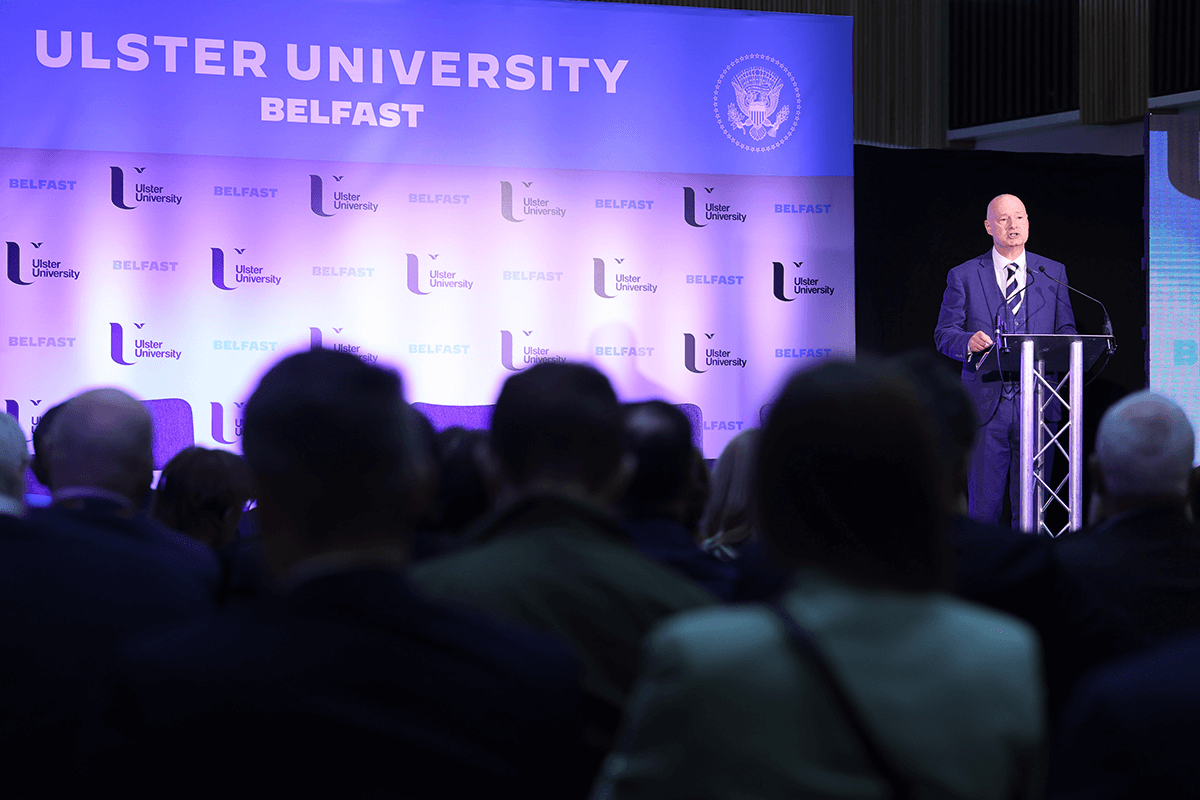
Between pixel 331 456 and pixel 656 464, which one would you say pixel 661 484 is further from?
pixel 331 456

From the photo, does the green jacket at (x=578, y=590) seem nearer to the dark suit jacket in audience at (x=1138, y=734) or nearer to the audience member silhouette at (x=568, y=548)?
the audience member silhouette at (x=568, y=548)

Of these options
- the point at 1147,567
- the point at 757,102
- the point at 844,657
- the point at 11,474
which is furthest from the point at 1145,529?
the point at 757,102

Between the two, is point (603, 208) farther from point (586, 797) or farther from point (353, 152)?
point (586, 797)

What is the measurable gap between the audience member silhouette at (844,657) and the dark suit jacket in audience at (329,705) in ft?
0.42

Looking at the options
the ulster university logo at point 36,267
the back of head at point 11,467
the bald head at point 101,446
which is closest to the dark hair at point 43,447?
the back of head at point 11,467

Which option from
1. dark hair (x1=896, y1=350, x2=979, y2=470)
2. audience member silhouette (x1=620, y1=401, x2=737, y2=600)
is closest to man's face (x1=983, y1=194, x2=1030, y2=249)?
dark hair (x1=896, y1=350, x2=979, y2=470)

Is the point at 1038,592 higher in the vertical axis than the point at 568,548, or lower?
lower

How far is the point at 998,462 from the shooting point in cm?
651

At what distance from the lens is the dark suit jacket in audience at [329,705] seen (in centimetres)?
105

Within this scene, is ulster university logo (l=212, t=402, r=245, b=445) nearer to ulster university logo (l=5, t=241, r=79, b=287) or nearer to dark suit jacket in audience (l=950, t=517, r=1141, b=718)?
ulster university logo (l=5, t=241, r=79, b=287)

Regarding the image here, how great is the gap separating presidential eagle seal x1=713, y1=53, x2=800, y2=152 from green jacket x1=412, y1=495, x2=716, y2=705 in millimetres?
4951

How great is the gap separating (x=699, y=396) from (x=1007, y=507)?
218 centimetres

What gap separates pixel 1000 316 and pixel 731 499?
4336 millimetres

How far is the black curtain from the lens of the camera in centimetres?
730
